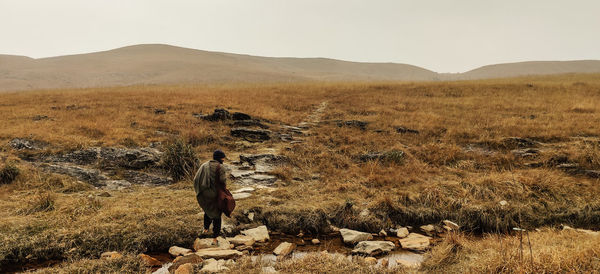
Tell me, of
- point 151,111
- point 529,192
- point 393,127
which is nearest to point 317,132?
point 393,127

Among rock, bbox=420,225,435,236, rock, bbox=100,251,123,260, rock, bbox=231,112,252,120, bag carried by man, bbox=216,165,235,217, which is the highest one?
rock, bbox=231,112,252,120

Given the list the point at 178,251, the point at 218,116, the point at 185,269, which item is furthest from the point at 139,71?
the point at 185,269

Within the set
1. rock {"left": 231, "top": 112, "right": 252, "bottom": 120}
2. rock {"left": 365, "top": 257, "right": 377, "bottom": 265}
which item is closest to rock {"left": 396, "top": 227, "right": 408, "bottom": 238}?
rock {"left": 365, "top": 257, "right": 377, "bottom": 265}

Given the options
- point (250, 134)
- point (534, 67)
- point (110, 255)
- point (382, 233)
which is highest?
point (534, 67)

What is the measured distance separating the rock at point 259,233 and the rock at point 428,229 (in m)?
3.78

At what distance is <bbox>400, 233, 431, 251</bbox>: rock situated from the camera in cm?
642

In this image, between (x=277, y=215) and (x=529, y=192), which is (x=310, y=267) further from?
(x=529, y=192)

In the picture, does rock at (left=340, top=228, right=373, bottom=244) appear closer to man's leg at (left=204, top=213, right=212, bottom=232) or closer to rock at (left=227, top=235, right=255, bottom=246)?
rock at (left=227, top=235, right=255, bottom=246)

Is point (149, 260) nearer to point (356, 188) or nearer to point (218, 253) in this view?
point (218, 253)

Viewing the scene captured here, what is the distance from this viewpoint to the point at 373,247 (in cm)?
628

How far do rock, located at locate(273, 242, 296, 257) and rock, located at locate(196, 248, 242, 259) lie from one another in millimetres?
736

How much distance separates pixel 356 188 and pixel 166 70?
81367mm

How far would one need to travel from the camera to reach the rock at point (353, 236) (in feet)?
22.0

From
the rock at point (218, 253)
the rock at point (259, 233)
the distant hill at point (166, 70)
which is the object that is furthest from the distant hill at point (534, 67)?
the rock at point (218, 253)
